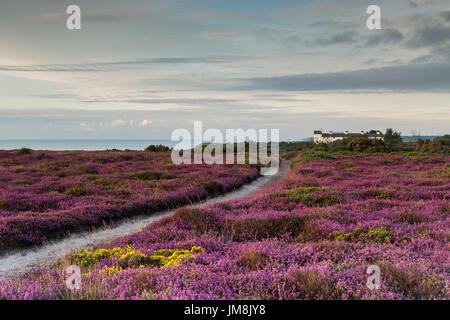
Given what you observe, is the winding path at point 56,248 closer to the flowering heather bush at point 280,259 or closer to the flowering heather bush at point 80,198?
the flowering heather bush at point 80,198

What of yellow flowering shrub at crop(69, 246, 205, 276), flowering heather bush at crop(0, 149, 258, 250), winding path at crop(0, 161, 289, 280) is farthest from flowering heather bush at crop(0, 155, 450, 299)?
flowering heather bush at crop(0, 149, 258, 250)

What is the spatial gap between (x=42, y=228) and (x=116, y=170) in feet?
64.0

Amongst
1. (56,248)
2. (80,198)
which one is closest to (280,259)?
(56,248)

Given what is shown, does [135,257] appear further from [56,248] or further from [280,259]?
[56,248]

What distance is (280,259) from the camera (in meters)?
6.61

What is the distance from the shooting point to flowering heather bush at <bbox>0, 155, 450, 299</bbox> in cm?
478

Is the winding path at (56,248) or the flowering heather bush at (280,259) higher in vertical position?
the flowering heather bush at (280,259)

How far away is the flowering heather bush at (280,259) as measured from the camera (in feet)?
15.7

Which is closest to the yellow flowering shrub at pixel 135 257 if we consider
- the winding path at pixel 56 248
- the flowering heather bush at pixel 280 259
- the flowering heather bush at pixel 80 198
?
the flowering heather bush at pixel 280 259

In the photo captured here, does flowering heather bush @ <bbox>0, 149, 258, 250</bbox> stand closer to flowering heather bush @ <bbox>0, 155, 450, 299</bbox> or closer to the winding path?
the winding path

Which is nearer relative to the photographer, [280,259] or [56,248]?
[280,259]
